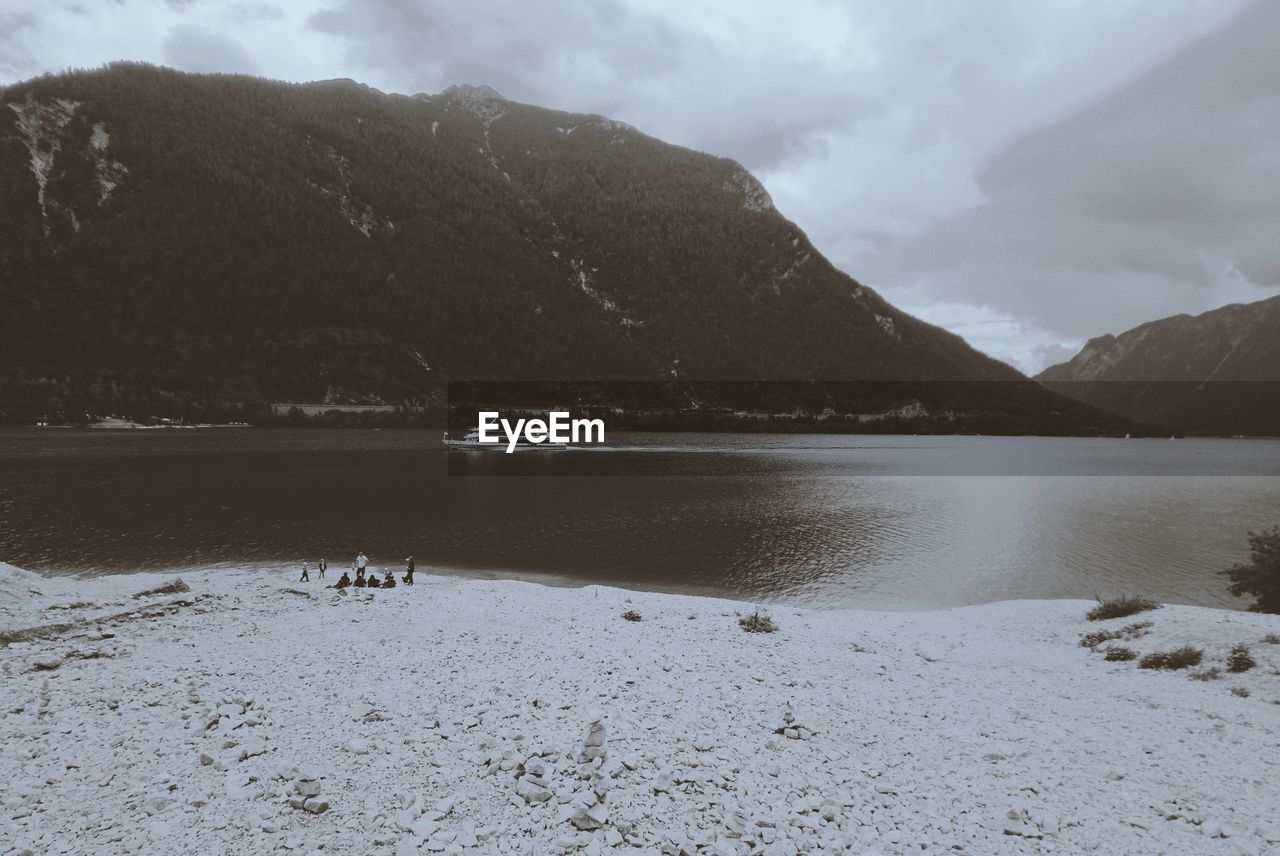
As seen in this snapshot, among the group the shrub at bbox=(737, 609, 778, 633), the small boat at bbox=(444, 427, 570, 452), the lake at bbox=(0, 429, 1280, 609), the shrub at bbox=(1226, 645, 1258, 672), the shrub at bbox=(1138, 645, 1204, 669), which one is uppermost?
the shrub at bbox=(1226, 645, 1258, 672)

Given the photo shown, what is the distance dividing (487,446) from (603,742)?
168 metres

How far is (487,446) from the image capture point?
6786 inches

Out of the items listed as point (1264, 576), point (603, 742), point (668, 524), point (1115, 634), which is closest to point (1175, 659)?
point (1115, 634)

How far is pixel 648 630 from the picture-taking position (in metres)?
19.4

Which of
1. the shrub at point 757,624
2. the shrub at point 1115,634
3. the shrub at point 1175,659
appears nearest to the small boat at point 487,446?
the shrub at point 757,624

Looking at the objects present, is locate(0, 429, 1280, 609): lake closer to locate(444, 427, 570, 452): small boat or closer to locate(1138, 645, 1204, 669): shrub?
locate(1138, 645, 1204, 669): shrub

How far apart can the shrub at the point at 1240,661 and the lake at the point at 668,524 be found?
16.9 meters

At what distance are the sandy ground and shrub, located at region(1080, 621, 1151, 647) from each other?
1119mm

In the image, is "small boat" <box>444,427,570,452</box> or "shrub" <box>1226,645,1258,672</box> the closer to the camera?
"shrub" <box>1226,645,1258,672</box>

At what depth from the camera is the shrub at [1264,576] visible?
1070 inches

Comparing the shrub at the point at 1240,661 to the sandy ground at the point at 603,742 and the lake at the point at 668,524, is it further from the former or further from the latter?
the lake at the point at 668,524

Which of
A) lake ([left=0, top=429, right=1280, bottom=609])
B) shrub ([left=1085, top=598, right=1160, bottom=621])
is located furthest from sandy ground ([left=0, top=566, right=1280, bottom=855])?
lake ([left=0, top=429, right=1280, bottom=609])

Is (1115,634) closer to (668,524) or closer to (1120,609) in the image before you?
(1120,609)

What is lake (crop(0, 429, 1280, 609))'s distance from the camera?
38719 mm
